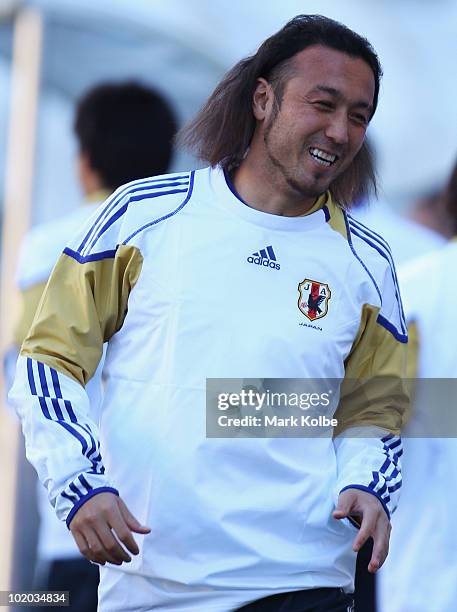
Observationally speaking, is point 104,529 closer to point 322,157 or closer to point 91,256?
point 91,256

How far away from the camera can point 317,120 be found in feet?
10.4

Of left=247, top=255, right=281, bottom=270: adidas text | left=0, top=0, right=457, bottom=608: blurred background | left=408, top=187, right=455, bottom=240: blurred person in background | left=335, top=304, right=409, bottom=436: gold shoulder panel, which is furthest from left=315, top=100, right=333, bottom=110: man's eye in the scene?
left=408, top=187, right=455, bottom=240: blurred person in background

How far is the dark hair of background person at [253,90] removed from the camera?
3273mm

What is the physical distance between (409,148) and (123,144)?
1828mm

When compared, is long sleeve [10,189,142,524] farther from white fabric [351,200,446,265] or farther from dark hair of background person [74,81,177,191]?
white fabric [351,200,446,265]

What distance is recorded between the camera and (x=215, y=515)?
9.76 feet

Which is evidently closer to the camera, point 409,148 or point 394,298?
point 394,298

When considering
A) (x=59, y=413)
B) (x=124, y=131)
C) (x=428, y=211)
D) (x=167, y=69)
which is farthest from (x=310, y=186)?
(x=428, y=211)

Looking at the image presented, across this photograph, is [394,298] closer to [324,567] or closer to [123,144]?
[324,567]

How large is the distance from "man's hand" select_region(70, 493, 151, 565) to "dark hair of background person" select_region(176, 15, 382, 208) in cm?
94

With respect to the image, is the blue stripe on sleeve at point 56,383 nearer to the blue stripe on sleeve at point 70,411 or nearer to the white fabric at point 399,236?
the blue stripe on sleeve at point 70,411

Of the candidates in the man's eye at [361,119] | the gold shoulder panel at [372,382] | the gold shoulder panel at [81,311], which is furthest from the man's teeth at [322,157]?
the gold shoulder panel at [81,311]

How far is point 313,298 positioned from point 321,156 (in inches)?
12.9

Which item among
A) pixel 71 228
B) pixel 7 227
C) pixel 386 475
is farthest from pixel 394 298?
pixel 7 227
